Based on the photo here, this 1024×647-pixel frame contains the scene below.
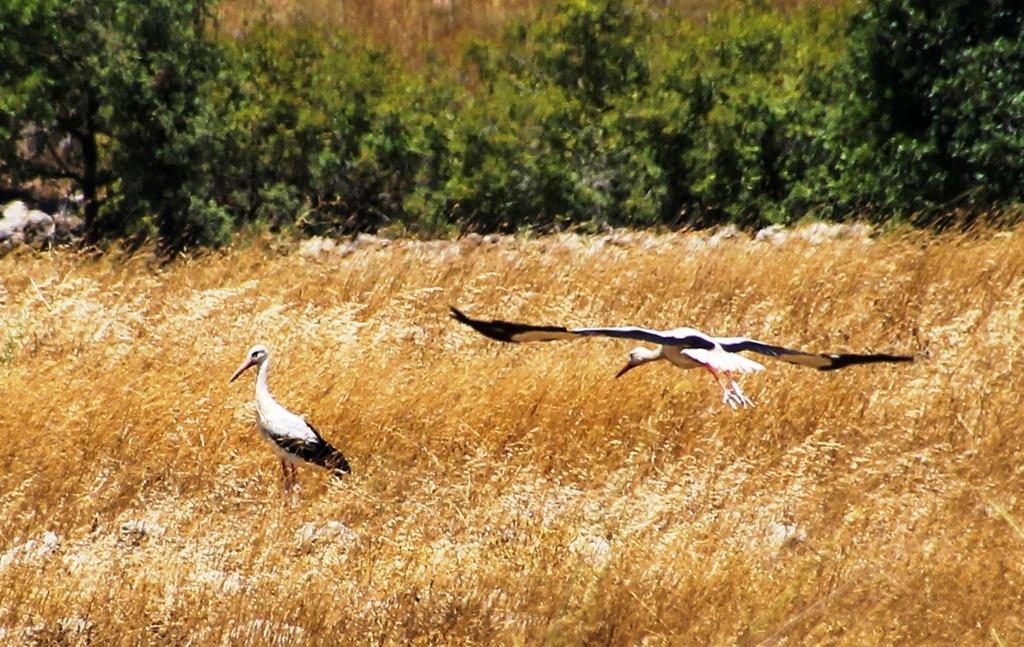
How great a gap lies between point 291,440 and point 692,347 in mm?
2369

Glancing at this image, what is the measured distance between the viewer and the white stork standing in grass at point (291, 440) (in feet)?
24.2

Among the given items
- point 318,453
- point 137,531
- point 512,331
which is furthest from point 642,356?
point 512,331

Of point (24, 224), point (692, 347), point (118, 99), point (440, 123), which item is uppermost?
point (692, 347)

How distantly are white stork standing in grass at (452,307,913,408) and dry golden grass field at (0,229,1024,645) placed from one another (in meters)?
0.51

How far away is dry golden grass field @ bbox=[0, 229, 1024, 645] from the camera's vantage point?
5180 millimetres

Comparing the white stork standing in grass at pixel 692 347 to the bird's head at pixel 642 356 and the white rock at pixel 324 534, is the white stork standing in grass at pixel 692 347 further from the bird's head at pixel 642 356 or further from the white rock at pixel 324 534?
the white rock at pixel 324 534

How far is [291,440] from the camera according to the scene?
7500 mm

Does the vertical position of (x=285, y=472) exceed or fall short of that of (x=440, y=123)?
it exceeds it

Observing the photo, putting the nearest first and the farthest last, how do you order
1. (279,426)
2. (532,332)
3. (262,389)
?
(532,332), (279,426), (262,389)

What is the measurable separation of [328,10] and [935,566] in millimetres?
24421

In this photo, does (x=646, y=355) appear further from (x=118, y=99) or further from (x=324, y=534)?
(x=118, y=99)

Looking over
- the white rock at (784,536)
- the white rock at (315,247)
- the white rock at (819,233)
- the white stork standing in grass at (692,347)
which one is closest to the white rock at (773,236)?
the white rock at (819,233)

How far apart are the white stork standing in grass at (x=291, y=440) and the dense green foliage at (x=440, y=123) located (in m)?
8.88

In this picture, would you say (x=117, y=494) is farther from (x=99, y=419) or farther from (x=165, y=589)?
(x=165, y=589)
